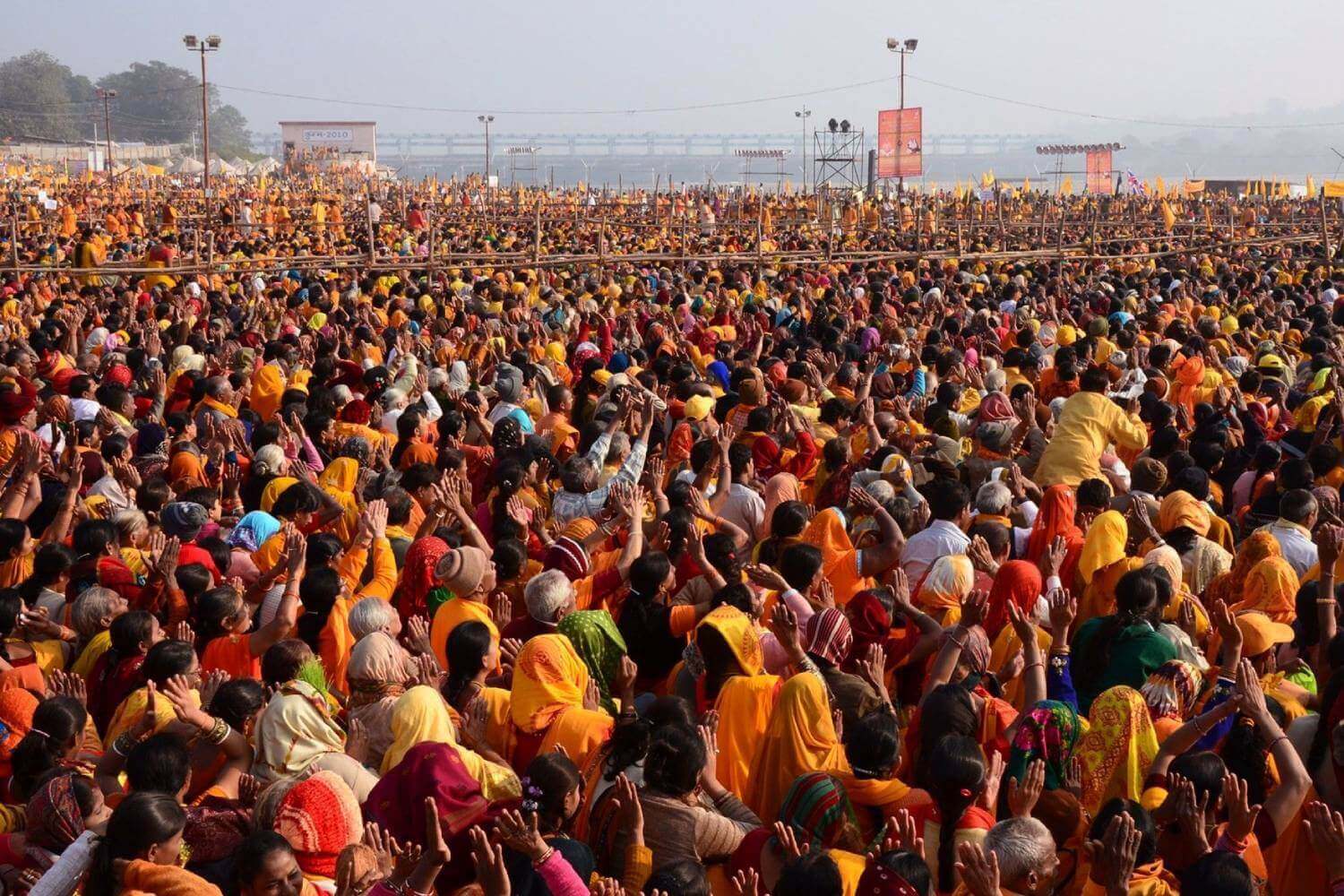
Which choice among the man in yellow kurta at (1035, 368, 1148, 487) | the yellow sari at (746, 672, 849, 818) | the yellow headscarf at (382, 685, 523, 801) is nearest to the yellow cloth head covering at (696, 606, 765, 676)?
the yellow sari at (746, 672, 849, 818)

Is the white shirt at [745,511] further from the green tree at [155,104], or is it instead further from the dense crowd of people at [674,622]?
the green tree at [155,104]

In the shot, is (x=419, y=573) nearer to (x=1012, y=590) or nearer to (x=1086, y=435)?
(x=1012, y=590)

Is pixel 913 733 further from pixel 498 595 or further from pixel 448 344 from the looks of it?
pixel 448 344

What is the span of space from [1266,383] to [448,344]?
638 centimetres

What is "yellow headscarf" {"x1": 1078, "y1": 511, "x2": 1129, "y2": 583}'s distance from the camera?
620 centimetres

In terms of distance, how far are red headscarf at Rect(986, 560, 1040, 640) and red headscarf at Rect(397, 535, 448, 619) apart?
7.09 feet

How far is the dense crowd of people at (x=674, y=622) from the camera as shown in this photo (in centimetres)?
384

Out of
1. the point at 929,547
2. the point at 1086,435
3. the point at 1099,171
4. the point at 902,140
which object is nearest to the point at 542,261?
the point at 1086,435

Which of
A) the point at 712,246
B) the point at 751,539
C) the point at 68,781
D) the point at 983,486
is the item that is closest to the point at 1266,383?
the point at 983,486

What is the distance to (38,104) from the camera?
10481 centimetres

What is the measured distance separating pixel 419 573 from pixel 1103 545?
2.80 meters

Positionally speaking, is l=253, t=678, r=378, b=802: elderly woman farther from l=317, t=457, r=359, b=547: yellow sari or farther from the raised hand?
l=317, t=457, r=359, b=547: yellow sari

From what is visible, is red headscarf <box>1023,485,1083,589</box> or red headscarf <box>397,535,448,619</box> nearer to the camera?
red headscarf <box>397,535,448,619</box>

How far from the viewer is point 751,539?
23.6ft
